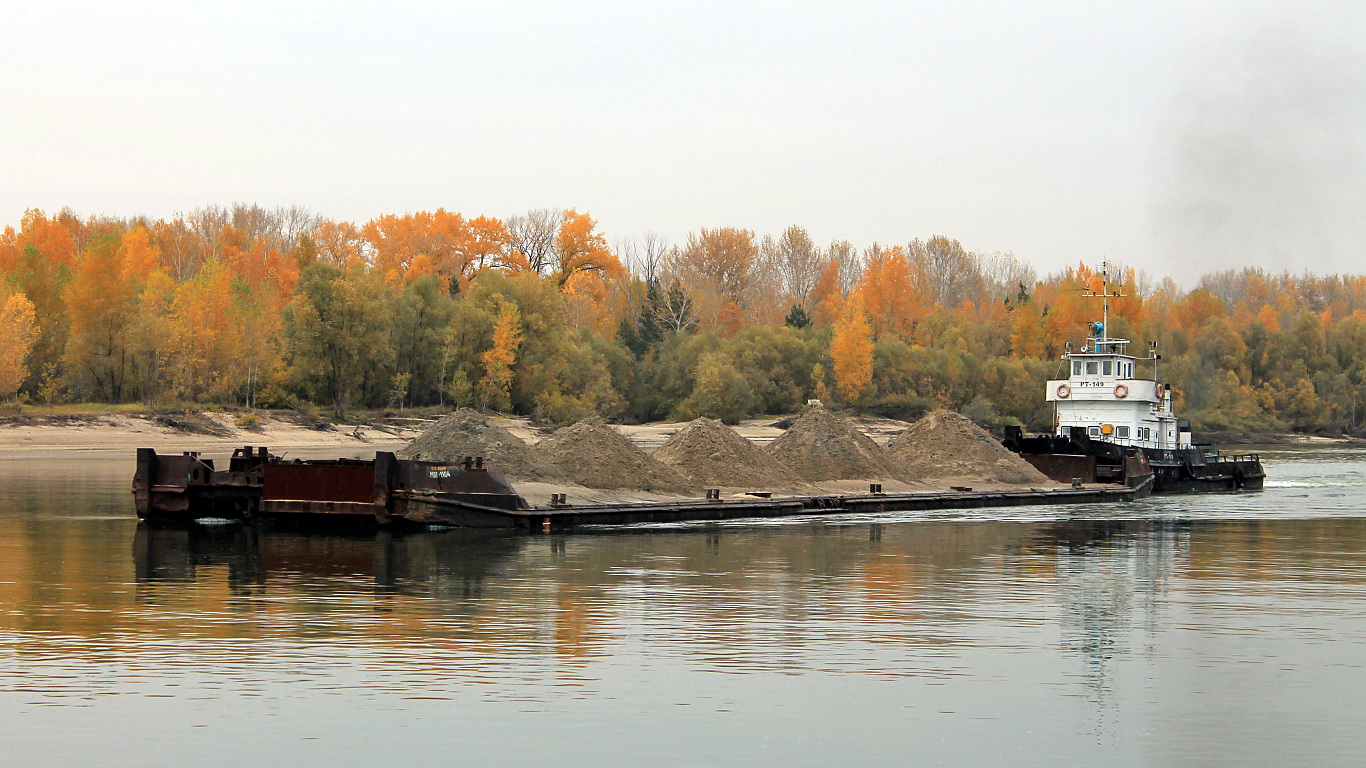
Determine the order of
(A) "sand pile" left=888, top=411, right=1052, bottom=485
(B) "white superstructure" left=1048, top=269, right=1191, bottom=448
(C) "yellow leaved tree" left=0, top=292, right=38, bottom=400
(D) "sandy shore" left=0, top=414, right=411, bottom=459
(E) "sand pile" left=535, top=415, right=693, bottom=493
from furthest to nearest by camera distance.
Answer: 1. (C) "yellow leaved tree" left=0, top=292, right=38, bottom=400
2. (D) "sandy shore" left=0, top=414, right=411, bottom=459
3. (B) "white superstructure" left=1048, top=269, right=1191, bottom=448
4. (A) "sand pile" left=888, top=411, right=1052, bottom=485
5. (E) "sand pile" left=535, top=415, right=693, bottom=493

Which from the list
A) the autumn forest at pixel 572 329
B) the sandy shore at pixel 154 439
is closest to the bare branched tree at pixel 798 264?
the autumn forest at pixel 572 329

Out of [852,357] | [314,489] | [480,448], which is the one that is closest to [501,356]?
[852,357]

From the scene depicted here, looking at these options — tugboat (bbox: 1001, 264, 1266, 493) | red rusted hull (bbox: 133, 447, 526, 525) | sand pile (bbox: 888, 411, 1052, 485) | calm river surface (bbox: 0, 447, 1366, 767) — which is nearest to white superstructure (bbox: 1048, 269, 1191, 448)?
tugboat (bbox: 1001, 264, 1266, 493)

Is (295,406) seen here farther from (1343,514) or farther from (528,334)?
(1343,514)

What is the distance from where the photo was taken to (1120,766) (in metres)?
9.93

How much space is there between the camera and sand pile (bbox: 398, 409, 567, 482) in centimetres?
3166

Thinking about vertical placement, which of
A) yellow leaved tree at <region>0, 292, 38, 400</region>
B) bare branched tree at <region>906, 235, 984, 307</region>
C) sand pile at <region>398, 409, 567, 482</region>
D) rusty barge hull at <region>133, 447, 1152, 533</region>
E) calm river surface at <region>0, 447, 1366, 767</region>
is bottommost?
calm river surface at <region>0, 447, 1366, 767</region>

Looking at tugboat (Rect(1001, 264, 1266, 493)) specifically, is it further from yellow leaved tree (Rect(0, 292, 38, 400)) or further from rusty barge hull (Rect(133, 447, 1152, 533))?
yellow leaved tree (Rect(0, 292, 38, 400))

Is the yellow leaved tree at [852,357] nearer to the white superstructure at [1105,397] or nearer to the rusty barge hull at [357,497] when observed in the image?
the white superstructure at [1105,397]

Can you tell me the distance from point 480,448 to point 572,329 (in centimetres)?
7131

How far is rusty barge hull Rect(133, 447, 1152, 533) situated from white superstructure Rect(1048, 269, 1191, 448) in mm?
22720

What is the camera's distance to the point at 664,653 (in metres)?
14.2

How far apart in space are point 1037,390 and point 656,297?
3176cm

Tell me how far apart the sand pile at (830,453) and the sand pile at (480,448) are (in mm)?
10013
